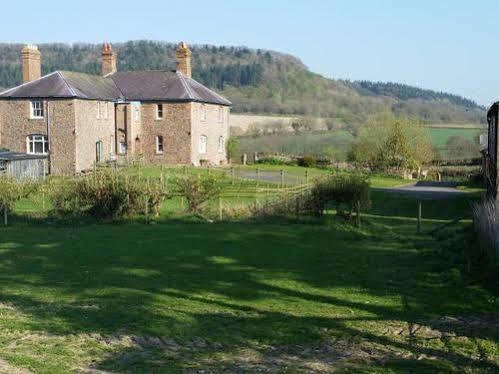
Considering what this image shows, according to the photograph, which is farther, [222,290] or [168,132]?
[168,132]

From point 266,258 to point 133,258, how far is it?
336 cm

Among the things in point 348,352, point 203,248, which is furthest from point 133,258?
point 348,352

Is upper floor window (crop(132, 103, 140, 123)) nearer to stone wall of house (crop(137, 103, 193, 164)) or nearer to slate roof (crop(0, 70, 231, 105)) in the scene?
stone wall of house (crop(137, 103, 193, 164))

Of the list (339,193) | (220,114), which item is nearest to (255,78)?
(220,114)

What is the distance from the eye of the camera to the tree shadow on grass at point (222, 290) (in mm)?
10703

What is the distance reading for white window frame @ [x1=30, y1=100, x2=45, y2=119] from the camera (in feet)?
163

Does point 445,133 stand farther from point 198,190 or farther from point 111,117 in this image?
point 198,190

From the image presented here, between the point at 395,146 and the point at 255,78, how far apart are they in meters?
84.7

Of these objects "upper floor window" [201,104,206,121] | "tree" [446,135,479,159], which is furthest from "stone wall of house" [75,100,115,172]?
"tree" [446,135,479,159]

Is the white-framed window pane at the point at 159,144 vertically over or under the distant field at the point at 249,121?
under

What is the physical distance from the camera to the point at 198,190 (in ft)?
95.5

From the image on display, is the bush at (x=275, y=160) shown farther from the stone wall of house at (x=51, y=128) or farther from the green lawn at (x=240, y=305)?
the green lawn at (x=240, y=305)

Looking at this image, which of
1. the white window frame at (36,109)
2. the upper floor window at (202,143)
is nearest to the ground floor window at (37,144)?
the white window frame at (36,109)

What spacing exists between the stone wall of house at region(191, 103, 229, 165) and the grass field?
3337cm
